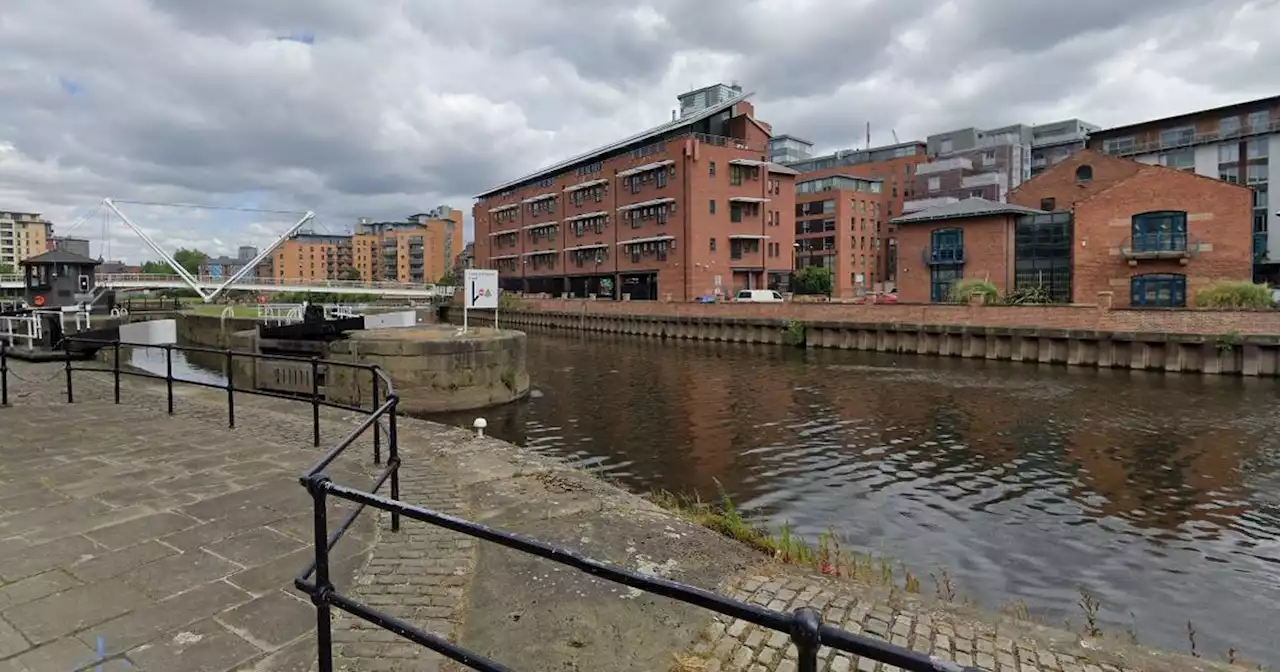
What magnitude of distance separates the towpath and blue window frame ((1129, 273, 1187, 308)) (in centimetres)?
4169

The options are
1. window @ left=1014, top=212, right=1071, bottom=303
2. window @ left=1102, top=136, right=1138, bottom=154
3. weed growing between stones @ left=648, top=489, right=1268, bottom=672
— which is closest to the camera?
weed growing between stones @ left=648, top=489, right=1268, bottom=672

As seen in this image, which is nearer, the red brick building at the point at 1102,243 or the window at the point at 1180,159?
the red brick building at the point at 1102,243

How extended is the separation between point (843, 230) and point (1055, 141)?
118 feet

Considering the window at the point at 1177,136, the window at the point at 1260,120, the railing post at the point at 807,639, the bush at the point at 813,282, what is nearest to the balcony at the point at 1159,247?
the bush at the point at 813,282

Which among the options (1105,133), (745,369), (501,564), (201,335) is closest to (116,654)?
(501,564)

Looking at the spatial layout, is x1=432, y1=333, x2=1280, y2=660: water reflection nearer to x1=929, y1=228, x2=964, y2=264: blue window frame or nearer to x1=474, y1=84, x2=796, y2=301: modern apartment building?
x1=929, y1=228, x2=964, y2=264: blue window frame

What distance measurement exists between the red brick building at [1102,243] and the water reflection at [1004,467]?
16.9 meters

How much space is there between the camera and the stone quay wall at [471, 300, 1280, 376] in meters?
25.0

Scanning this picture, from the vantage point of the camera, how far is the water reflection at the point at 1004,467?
7.46 meters

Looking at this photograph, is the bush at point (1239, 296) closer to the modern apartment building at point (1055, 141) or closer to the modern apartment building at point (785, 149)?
the modern apartment building at point (1055, 141)

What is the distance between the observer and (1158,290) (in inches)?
1523

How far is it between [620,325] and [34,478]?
45.0 m

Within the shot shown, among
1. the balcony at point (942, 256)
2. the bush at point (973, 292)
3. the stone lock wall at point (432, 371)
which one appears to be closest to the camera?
the stone lock wall at point (432, 371)

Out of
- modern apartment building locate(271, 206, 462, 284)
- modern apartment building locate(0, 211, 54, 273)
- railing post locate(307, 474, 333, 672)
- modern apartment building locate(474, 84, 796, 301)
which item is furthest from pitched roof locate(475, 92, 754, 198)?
modern apartment building locate(0, 211, 54, 273)
